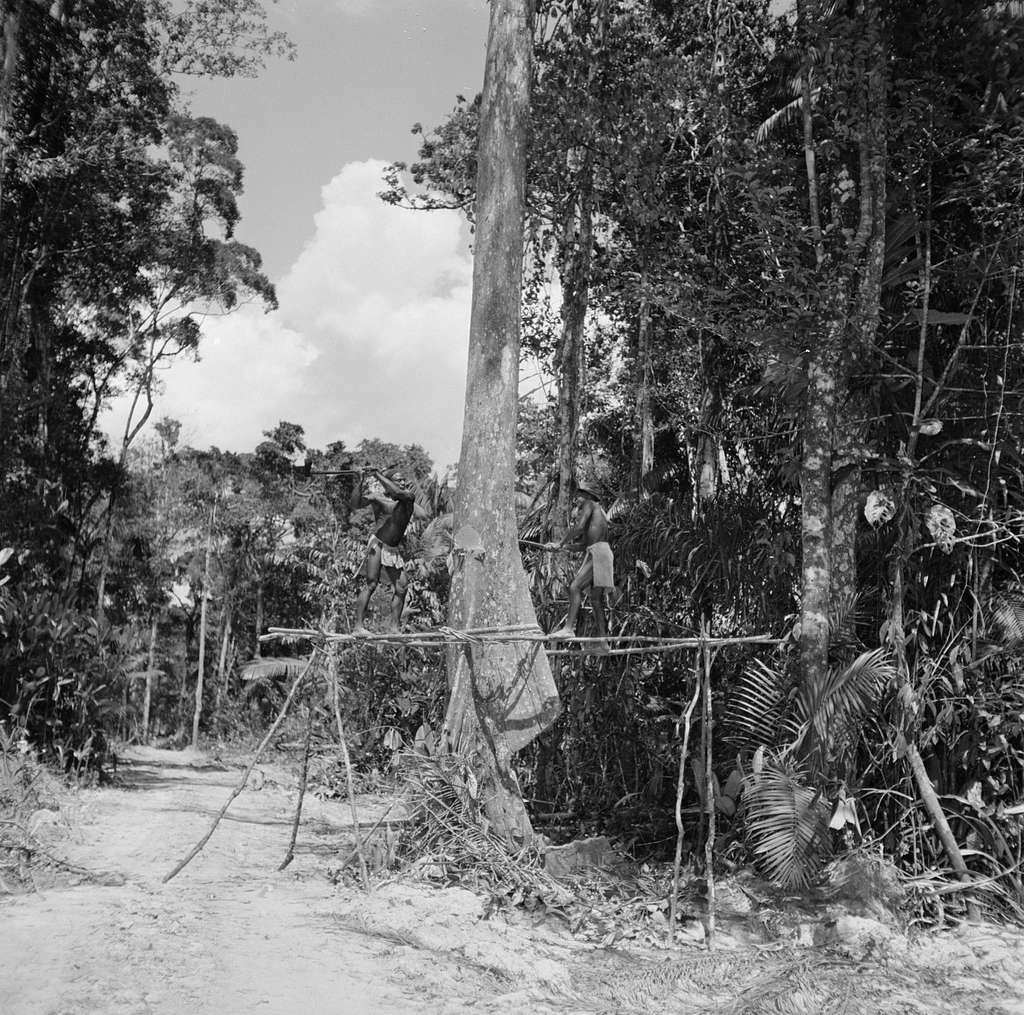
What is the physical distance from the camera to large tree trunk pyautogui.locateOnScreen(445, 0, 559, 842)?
23.8 ft

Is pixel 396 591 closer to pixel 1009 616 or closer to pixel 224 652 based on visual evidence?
pixel 1009 616

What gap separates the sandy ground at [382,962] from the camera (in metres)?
4.48

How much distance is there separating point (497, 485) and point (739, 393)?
4.43 meters

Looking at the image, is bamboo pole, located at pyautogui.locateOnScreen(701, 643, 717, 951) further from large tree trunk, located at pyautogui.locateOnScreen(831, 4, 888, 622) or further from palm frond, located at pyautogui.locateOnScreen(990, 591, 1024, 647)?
palm frond, located at pyautogui.locateOnScreen(990, 591, 1024, 647)

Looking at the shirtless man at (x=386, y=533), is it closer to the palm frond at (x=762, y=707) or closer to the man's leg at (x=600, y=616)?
the man's leg at (x=600, y=616)

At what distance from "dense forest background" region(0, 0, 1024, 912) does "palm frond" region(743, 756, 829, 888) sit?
0.07ft

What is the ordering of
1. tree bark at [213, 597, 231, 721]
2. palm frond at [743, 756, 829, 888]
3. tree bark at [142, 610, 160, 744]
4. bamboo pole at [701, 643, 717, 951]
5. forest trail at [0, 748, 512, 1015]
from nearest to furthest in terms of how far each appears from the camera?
forest trail at [0, 748, 512, 1015] → bamboo pole at [701, 643, 717, 951] → palm frond at [743, 756, 829, 888] → tree bark at [213, 597, 231, 721] → tree bark at [142, 610, 160, 744]

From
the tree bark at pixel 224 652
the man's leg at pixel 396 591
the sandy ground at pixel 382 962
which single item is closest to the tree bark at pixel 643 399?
the man's leg at pixel 396 591

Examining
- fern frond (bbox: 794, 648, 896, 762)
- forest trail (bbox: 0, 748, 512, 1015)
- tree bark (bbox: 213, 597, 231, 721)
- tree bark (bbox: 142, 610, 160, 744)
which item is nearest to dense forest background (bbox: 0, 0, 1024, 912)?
fern frond (bbox: 794, 648, 896, 762)

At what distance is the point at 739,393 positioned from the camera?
433 inches

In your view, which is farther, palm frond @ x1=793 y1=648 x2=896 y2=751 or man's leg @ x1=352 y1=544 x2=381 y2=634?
man's leg @ x1=352 y1=544 x2=381 y2=634

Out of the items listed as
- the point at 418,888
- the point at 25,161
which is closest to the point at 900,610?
the point at 418,888

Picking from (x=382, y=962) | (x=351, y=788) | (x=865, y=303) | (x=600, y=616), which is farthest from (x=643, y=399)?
(x=382, y=962)

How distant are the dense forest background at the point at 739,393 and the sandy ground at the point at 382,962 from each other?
1114mm
